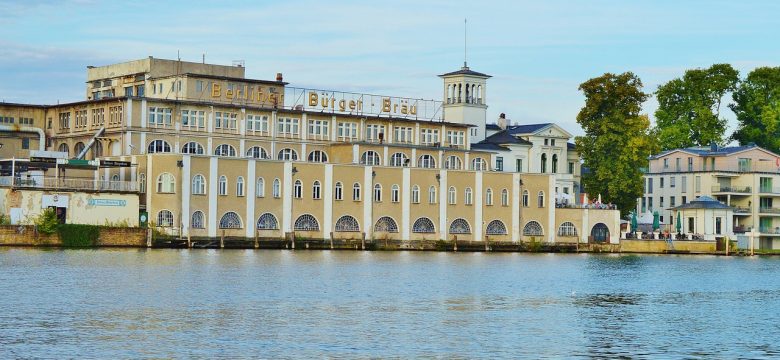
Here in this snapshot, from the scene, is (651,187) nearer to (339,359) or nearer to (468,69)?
(468,69)

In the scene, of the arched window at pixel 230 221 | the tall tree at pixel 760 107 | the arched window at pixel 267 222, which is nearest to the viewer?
the arched window at pixel 230 221

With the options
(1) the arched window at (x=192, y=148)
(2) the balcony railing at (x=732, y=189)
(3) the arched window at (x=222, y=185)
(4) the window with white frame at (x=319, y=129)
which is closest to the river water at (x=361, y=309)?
(3) the arched window at (x=222, y=185)

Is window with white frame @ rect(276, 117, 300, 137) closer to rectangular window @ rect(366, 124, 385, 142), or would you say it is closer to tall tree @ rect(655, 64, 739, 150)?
rectangular window @ rect(366, 124, 385, 142)

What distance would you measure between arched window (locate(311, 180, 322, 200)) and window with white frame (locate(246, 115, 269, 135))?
9.85 meters

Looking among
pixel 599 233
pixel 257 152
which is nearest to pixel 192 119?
pixel 257 152

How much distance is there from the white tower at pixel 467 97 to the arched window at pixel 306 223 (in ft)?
95.0

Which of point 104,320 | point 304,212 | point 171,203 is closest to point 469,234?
point 304,212

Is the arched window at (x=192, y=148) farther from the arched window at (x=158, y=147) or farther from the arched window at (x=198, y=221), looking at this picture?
the arched window at (x=198, y=221)

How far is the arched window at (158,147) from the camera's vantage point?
367 ft

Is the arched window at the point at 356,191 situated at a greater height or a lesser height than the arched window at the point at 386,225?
greater

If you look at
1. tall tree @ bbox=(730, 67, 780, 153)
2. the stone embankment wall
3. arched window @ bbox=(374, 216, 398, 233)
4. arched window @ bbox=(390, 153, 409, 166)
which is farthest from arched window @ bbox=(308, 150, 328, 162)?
tall tree @ bbox=(730, 67, 780, 153)

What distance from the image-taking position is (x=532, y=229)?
124m

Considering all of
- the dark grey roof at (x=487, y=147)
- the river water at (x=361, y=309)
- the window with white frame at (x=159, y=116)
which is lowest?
the river water at (x=361, y=309)

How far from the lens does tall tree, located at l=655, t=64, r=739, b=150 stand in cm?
14800
